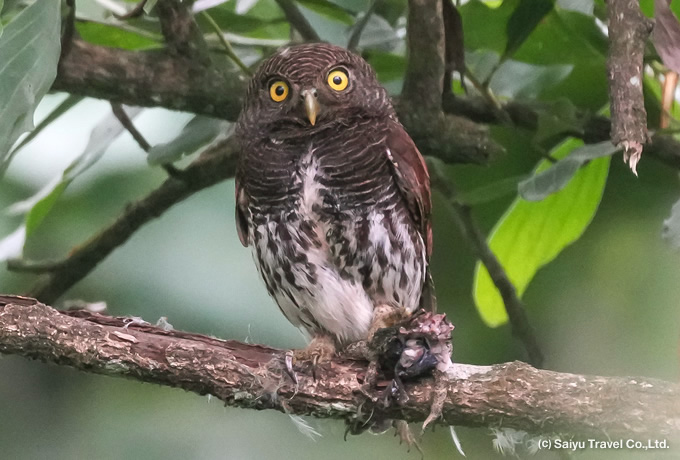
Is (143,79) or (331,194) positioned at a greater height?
(143,79)

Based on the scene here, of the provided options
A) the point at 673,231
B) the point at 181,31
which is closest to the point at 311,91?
the point at 181,31

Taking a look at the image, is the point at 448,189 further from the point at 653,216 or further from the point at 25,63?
the point at 25,63

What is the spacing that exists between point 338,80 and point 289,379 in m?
0.61

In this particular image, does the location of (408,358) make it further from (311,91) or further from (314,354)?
(311,91)

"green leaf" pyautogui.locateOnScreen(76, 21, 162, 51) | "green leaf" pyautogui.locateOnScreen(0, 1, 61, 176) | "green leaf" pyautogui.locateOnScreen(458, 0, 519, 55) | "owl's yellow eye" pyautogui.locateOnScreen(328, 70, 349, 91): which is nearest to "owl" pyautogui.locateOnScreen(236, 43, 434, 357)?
"owl's yellow eye" pyautogui.locateOnScreen(328, 70, 349, 91)

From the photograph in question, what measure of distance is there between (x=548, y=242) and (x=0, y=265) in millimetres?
1548

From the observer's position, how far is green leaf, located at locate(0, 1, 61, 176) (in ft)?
3.40

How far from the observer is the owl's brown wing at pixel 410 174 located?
4.59ft

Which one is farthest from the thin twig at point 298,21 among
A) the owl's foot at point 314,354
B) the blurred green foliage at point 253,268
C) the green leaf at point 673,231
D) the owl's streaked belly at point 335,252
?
the green leaf at point 673,231

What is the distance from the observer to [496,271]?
1.62 m

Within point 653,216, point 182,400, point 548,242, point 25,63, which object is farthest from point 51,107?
point 653,216

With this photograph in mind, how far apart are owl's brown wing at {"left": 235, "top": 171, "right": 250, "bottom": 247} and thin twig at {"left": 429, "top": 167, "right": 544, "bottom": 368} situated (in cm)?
44

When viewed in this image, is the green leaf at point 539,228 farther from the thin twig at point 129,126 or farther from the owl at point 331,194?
the thin twig at point 129,126

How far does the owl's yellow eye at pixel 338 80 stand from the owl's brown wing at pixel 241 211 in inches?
10.3
